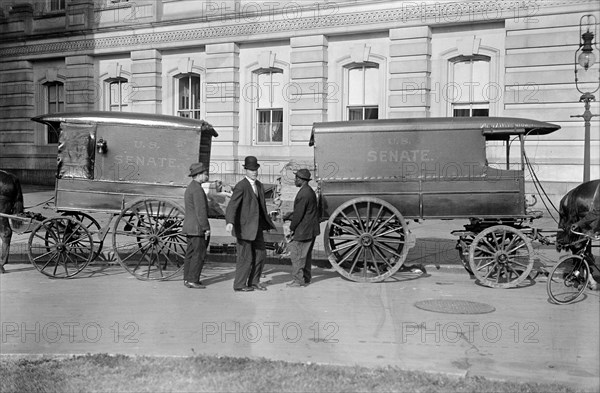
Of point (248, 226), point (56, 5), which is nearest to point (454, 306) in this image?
point (248, 226)

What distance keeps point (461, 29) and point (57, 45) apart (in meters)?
17.6

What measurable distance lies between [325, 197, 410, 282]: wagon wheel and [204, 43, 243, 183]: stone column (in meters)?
15.6

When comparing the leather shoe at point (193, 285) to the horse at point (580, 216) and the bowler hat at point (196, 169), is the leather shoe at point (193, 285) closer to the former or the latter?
the bowler hat at point (196, 169)

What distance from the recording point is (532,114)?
2119 centimetres

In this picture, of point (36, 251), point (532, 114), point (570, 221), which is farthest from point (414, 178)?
point (532, 114)

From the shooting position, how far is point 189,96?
90.5ft

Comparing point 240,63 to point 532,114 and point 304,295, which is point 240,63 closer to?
point 532,114

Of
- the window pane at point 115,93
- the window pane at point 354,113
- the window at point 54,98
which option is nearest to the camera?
the window pane at point 354,113

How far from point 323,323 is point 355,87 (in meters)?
17.5

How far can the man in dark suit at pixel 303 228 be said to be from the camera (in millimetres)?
10531

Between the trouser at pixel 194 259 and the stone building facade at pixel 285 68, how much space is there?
13.8 metres

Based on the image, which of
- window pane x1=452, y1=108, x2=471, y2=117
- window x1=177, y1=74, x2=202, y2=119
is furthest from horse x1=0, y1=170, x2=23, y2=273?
window x1=177, y1=74, x2=202, y2=119

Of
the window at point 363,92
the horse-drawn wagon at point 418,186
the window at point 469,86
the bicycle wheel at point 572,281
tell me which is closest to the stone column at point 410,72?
the window at point 469,86

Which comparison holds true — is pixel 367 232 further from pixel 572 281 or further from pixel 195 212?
pixel 572 281
